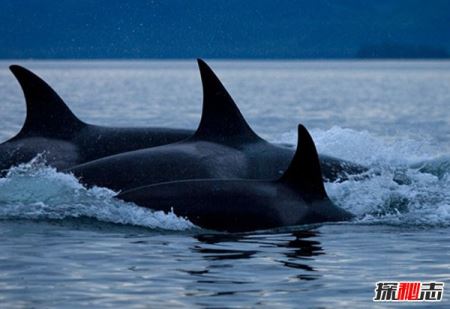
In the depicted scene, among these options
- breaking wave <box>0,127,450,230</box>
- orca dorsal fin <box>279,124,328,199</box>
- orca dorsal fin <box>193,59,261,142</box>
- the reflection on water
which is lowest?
the reflection on water

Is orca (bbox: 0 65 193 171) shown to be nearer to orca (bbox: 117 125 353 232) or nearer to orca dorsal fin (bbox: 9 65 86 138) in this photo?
orca dorsal fin (bbox: 9 65 86 138)

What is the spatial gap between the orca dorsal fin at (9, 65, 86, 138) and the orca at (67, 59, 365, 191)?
6.50ft

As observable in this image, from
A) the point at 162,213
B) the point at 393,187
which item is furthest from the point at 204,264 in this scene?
the point at 393,187

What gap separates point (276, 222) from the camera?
1412cm

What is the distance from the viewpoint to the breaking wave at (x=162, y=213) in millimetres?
→ 14393

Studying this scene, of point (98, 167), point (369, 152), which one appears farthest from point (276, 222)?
point (369, 152)

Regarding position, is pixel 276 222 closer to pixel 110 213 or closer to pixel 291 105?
pixel 110 213

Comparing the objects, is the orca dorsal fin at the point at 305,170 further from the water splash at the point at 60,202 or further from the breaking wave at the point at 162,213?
the water splash at the point at 60,202

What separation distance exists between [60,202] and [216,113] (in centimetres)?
247

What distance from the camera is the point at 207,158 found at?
16281 mm

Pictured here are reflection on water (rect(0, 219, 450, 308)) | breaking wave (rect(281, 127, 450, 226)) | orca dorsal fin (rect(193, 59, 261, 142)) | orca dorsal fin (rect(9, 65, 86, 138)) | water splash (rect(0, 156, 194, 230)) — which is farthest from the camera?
orca dorsal fin (rect(9, 65, 86, 138))

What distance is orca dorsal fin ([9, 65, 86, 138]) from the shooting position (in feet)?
59.9

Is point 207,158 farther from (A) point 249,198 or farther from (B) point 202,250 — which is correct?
(B) point 202,250
